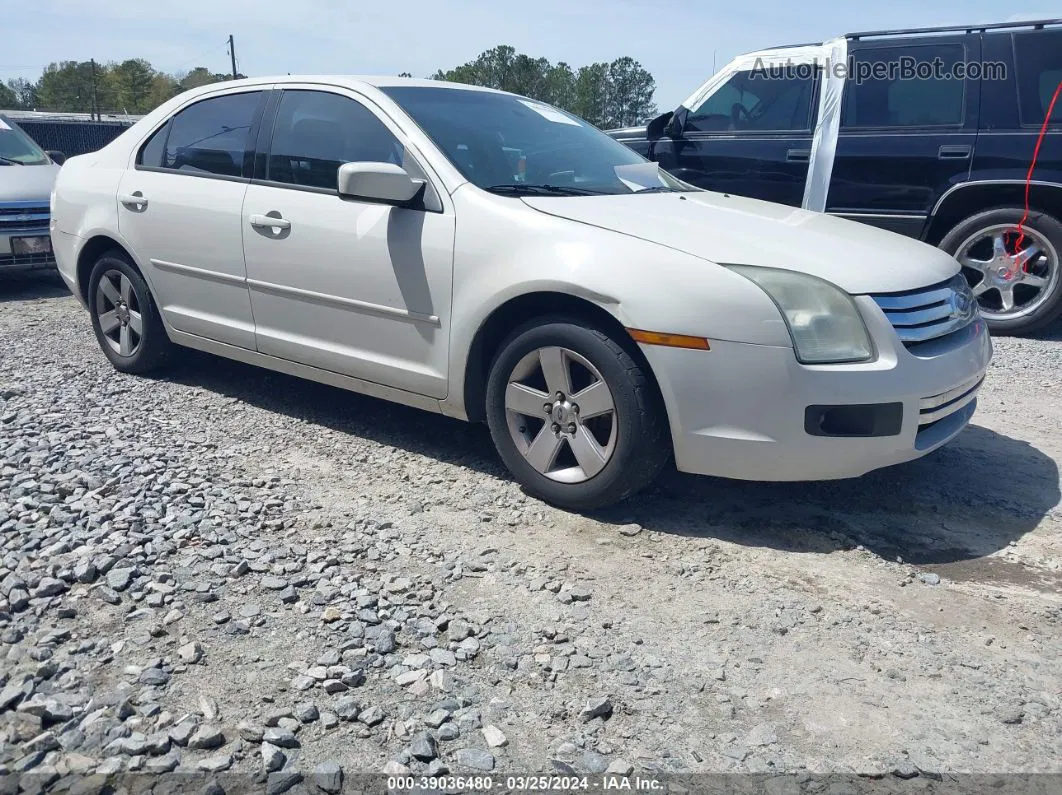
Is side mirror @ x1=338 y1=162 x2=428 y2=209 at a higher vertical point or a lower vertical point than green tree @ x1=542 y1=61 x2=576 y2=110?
lower

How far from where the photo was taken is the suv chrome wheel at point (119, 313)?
5336 mm

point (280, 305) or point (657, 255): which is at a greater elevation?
point (657, 255)

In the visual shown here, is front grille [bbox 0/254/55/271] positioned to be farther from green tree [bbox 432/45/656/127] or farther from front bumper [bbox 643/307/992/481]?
green tree [bbox 432/45/656/127]

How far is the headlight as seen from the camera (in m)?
3.25

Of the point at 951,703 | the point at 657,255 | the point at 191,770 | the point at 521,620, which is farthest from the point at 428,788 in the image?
the point at 657,255

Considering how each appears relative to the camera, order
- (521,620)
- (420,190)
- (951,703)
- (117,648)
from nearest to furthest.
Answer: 1. (951,703)
2. (117,648)
3. (521,620)
4. (420,190)

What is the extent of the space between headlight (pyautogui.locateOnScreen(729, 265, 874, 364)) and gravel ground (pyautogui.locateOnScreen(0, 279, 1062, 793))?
0.72 m

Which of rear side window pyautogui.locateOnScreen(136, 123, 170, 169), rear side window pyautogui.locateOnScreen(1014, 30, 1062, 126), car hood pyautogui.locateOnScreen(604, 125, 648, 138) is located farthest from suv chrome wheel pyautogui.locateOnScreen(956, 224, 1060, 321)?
rear side window pyautogui.locateOnScreen(136, 123, 170, 169)

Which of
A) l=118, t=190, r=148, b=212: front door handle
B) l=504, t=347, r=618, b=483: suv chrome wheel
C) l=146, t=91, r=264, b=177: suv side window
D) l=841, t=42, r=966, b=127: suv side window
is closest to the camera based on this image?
l=504, t=347, r=618, b=483: suv chrome wheel

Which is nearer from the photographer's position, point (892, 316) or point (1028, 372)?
point (892, 316)

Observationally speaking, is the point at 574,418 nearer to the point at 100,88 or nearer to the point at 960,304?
the point at 960,304

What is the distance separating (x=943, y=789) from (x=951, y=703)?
361 millimetres

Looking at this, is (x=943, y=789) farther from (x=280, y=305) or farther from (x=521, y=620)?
(x=280, y=305)

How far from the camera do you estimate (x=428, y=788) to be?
2.16 metres
